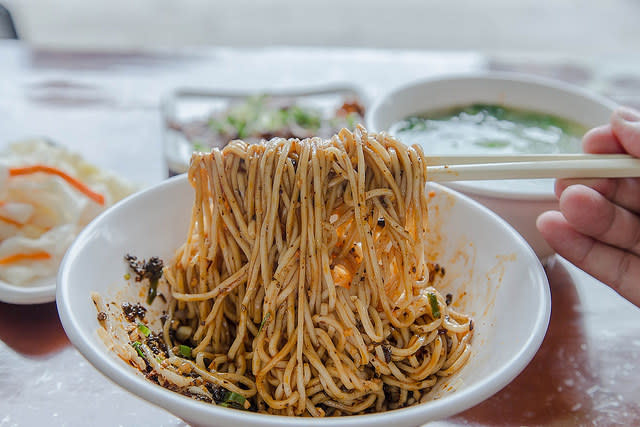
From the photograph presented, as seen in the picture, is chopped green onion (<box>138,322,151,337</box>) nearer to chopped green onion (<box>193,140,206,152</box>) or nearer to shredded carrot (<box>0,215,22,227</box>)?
shredded carrot (<box>0,215,22,227</box>)

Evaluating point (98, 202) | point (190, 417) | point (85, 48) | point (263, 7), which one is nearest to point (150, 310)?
point (190, 417)

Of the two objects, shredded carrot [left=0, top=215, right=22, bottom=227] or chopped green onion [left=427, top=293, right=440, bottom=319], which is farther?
shredded carrot [left=0, top=215, right=22, bottom=227]

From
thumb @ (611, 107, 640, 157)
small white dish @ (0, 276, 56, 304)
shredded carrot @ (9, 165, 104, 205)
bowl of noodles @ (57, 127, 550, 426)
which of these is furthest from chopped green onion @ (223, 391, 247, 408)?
thumb @ (611, 107, 640, 157)

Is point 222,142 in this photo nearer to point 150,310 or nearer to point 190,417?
point 150,310

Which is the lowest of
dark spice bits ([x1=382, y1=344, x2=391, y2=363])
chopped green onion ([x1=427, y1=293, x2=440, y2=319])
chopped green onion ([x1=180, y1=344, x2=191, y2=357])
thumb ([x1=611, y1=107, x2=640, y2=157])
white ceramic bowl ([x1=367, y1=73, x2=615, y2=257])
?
chopped green onion ([x1=180, y1=344, x2=191, y2=357])

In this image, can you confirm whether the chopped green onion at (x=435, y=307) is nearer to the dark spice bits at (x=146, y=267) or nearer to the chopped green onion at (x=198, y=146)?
the dark spice bits at (x=146, y=267)

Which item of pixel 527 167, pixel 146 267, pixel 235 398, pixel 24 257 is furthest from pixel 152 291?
pixel 527 167

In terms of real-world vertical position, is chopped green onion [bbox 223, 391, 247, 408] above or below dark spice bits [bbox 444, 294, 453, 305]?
below
